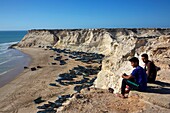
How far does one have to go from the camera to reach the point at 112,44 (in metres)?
33.5

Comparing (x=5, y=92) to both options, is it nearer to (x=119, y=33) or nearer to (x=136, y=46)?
(x=136, y=46)

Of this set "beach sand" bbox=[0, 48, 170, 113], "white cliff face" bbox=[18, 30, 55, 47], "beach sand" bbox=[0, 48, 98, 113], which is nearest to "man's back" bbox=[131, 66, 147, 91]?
"beach sand" bbox=[0, 48, 170, 113]

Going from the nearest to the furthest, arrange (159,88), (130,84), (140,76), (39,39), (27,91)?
(140,76)
(130,84)
(159,88)
(27,91)
(39,39)

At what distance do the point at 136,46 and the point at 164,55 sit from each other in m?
3.02

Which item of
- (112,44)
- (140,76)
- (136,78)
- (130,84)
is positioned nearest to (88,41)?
(112,44)

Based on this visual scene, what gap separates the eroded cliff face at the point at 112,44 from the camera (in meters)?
12.6

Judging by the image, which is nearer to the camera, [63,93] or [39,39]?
[63,93]

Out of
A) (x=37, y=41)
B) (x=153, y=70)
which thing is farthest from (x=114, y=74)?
(x=37, y=41)

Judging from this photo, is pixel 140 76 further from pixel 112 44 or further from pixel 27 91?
pixel 112 44

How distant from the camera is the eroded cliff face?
1264 cm

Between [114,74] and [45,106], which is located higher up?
[114,74]

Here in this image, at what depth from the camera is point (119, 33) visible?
51.7 meters

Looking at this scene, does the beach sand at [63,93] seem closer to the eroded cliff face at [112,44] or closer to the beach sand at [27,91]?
the beach sand at [27,91]

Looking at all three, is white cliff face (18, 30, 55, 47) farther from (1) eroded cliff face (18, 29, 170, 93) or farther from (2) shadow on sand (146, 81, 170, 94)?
(2) shadow on sand (146, 81, 170, 94)
